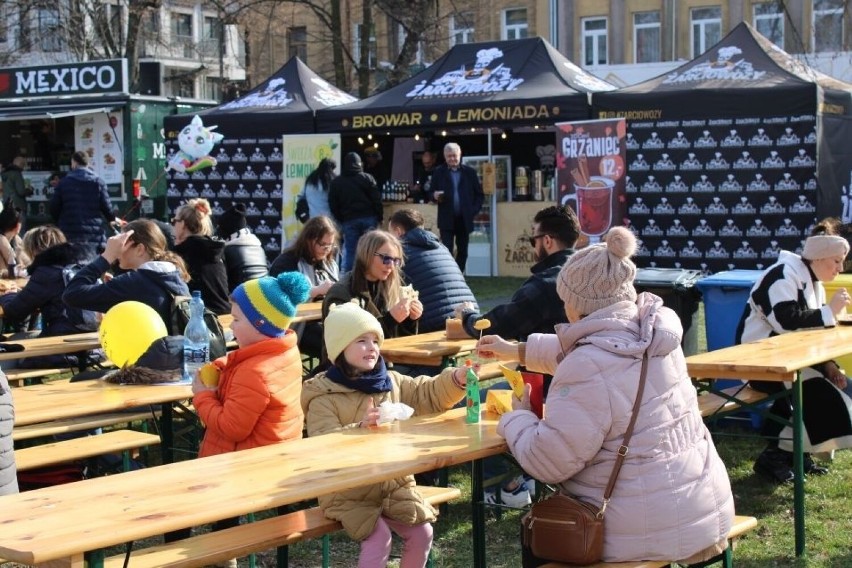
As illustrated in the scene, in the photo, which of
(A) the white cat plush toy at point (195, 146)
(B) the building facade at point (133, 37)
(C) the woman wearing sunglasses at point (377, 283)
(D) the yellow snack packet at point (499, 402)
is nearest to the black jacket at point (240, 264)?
(C) the woman wearing sunglasses at point (377, 283)

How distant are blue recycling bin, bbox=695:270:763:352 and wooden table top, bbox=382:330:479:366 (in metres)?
2.32

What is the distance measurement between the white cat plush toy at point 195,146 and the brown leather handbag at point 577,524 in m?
14.8

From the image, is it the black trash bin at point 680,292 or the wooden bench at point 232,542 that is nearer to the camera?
the wooden bench at point 232,542

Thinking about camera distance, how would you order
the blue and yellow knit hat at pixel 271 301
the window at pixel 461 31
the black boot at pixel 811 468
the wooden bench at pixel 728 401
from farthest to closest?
1. the window at pixel 461 31
2. the black boot at pixel 811 468
3. the wooden bench at pixel 728 401
4. the blue and yellow knit hat at pixel 271 301

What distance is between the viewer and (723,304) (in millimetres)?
8141

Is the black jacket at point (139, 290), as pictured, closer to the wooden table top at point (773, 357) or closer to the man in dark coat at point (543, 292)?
the man in dark coat at point (543, 292)

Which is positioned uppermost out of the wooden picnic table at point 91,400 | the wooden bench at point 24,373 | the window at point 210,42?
the window at point 210,42

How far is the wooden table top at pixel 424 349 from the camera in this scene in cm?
616

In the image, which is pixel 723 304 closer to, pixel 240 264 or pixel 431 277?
pixel 431 277

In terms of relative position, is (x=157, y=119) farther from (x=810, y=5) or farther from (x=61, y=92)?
(x=810, y=5)

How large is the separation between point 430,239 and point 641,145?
8.00 m

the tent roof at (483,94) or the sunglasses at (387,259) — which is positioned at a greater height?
the tent roof at (483,94)

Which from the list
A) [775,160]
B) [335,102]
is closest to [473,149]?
[335,102]

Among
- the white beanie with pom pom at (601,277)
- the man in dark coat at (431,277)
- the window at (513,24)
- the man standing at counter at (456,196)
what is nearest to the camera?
the white beanie with pom pom at (601,277)
